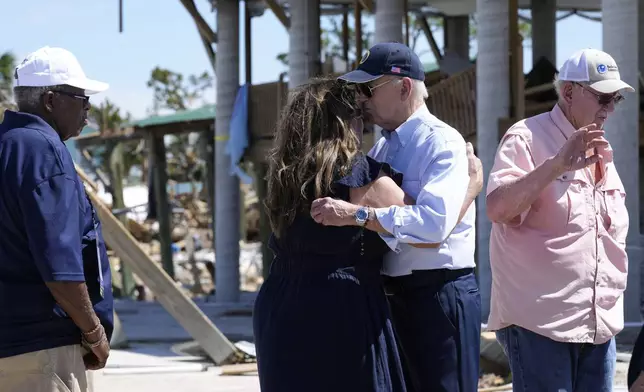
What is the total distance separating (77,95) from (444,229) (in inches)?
51.2

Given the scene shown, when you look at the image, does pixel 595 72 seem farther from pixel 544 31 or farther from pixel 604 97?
pixel 544 31

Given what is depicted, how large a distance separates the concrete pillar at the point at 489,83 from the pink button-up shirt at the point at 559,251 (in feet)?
27.9

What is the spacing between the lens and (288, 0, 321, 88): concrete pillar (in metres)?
16.8

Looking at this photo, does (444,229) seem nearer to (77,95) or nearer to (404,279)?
(404,279)

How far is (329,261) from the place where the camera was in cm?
369

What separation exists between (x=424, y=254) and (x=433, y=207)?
0.71 ft

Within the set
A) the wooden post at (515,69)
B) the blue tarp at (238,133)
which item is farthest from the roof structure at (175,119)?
the wooden post at (515,69)

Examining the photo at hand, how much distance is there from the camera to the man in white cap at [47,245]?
374cm

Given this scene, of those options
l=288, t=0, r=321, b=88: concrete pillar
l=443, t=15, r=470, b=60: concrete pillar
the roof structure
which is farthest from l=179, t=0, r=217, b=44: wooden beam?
l=443, t=15, r=470, b=60: concrete pillar

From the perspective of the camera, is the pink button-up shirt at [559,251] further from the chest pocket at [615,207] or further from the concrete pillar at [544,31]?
the concrete pillar at [544,31]

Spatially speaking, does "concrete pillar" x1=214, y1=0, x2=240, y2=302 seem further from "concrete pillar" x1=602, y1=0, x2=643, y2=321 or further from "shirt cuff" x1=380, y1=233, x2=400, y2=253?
"shirt cuff" x1=380, y1=233, x2=400, y2=253

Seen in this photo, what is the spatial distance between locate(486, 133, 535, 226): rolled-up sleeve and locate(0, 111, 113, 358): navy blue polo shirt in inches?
54.8

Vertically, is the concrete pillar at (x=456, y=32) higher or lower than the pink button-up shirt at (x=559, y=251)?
higher

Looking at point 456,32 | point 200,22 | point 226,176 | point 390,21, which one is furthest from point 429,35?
point 390,21
